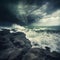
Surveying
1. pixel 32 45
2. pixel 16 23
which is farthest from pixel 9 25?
pixel 32 45

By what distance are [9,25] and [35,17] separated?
2983 mm

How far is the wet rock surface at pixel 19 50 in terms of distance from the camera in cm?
1909

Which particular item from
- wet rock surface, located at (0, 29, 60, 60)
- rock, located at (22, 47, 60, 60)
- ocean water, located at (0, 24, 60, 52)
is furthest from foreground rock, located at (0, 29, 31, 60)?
rock, located at (22, 47, 60, 60)

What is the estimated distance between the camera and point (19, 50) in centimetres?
2009

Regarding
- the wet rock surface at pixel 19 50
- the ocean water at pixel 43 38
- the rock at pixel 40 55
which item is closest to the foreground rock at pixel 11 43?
the wet rock surface at pixel 19 50

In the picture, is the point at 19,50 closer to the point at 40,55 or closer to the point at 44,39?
the point at 40,55

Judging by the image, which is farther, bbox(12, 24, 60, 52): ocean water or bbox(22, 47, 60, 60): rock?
bbox(12, 24, 60, 52): ocean water

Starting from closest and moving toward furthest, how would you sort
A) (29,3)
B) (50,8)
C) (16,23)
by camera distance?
(29,3), (50,8), (16,23)

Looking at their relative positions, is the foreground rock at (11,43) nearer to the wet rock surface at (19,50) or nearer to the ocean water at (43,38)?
the wet rock surface at (19,50)

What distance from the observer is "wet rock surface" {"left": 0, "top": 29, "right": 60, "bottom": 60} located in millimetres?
19094

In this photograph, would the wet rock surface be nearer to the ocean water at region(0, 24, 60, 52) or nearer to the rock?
the rock

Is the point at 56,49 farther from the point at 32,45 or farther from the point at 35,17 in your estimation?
the point at 35,17

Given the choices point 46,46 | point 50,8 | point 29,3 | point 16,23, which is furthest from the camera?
point 46,46

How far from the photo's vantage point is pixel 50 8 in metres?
17.2
